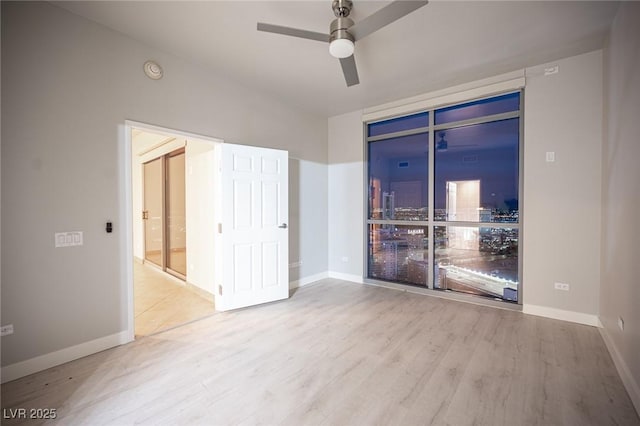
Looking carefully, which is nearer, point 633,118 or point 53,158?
point 633,118

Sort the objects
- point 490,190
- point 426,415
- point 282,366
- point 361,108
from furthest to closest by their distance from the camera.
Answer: point 361,108
point 490,190
point 282,366
point 426,415

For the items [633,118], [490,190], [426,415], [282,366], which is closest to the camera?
[426,415]

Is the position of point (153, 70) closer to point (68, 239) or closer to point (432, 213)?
point (68, 239)

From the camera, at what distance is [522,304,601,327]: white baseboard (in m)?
2.86

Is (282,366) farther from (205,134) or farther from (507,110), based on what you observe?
(507,110)

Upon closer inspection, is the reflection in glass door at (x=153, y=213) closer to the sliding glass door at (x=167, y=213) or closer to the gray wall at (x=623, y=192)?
the sliding glass door at (x=167, y=213)

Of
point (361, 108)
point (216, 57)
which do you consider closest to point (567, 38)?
point (361, 108)

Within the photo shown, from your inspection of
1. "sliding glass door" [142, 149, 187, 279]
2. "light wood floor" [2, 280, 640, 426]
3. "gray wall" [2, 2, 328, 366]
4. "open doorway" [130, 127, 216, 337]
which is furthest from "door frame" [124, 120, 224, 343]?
"sliding glass door" [142, 149, 187, 279]

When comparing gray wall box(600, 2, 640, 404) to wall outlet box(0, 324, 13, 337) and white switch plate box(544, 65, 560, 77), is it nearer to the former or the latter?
white switch plate box(544, 65, 560, 77)

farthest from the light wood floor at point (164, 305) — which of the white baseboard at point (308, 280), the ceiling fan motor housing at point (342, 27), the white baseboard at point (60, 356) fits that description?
the ceiling fan motor housing at point (342, 27)

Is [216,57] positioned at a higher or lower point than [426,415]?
higher

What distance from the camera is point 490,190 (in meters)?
3.55

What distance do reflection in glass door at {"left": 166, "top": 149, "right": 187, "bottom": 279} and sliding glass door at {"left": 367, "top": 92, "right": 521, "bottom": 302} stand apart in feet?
10.3

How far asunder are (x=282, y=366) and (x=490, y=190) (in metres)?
3.29
